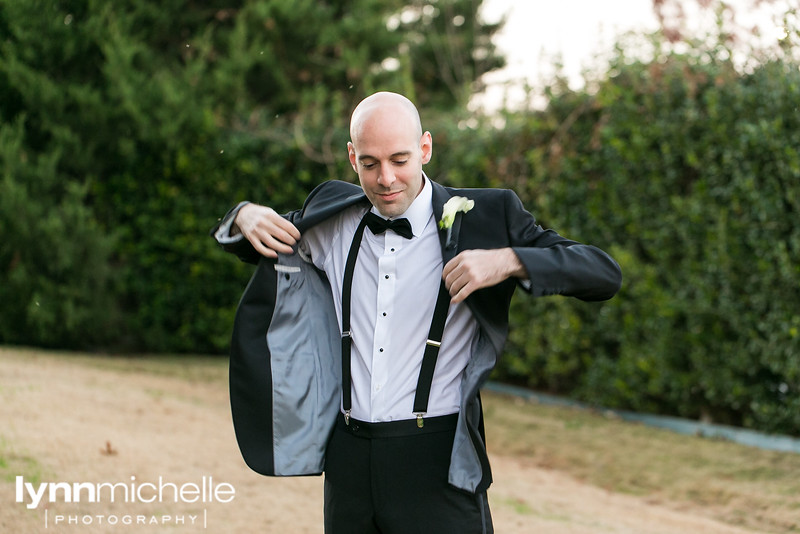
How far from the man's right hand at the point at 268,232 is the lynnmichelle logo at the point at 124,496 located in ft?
8.14

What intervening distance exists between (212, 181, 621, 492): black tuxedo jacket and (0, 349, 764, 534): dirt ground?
7.08ft

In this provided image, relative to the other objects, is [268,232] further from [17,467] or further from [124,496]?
[17,467]

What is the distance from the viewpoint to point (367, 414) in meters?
2.51

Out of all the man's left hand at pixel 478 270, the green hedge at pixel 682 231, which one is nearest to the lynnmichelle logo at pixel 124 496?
the man's left hand at pixel 478 270

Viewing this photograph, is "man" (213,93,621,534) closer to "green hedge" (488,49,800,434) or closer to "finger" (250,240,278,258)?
"finger" (250,240,278,258)

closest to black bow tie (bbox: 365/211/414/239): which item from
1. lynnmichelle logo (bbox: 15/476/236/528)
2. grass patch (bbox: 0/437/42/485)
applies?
lynnmichelle logo (bbox: 15/476/236/528)

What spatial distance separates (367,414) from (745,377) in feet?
18.4

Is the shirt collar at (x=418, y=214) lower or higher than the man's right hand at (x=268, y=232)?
higher

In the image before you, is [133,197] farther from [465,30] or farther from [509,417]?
[465,30]

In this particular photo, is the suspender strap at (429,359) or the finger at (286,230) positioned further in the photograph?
A: the finger at (286,230)

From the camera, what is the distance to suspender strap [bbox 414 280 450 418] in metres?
2.46

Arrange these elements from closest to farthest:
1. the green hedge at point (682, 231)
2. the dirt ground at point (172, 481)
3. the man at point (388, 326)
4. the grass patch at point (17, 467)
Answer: the man at point (388, 326) → the dirt ground at point (172, 481) → the grass patch at point (17, 467) → the green hedge at point (682, 231)

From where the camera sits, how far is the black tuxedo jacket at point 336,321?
2.36 metres

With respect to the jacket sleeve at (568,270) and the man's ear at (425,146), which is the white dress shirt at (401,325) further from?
the jacket sleeve at (568,270)
